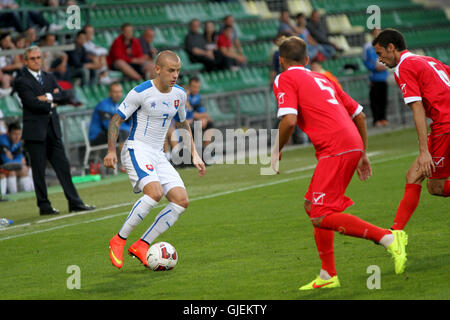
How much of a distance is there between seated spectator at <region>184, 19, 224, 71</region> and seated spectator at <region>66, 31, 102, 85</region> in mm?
3104

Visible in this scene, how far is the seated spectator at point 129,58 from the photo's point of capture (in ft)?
65.1

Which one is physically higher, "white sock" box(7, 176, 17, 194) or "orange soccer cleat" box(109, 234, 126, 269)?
"white sock" box(7, 176, 17, 194)

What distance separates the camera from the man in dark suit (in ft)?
40.7

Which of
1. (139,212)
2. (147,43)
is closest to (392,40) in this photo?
(139,212)

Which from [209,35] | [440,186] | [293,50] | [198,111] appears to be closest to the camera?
[293,50]

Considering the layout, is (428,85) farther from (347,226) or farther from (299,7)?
(299,7)

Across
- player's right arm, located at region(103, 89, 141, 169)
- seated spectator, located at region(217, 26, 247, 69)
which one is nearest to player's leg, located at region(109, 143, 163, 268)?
player's right arm, located at region(103, 89, 141, 169)

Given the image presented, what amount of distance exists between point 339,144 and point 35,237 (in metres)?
5.13

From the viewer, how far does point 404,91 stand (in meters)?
7.75

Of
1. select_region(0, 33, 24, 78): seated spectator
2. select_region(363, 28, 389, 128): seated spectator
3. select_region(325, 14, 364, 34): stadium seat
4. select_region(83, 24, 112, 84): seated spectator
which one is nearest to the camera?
select_region(0, 33, 24, 78): seated spectator

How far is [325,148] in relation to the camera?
6.75 meters

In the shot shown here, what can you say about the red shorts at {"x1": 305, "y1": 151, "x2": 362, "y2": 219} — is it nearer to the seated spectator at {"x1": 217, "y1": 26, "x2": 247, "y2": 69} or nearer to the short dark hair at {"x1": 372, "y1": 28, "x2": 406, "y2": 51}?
the short dark hair at {"x1": 372, "y1": 28, "x2": 406, "y2": 51}

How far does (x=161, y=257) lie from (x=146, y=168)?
2.89 feet

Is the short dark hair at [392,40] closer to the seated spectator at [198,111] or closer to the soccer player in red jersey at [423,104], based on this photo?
the soccer player in red jersey at [423,104]
